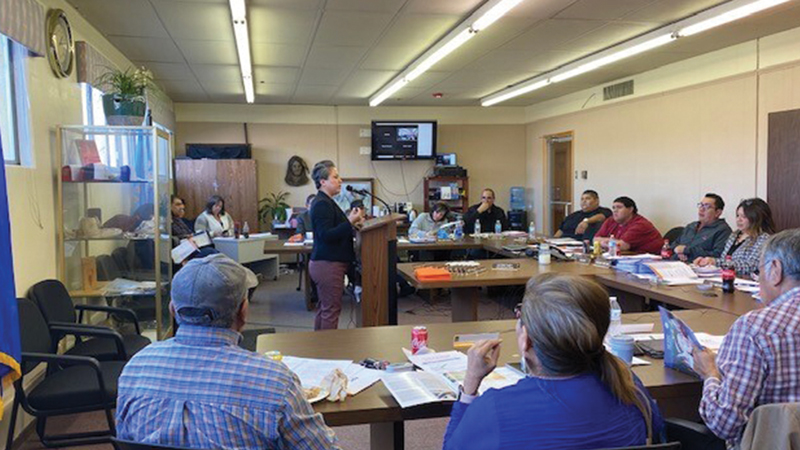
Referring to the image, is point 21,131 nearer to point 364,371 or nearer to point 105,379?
point 105,379

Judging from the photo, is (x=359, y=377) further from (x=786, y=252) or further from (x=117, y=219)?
(x=117, y=219)

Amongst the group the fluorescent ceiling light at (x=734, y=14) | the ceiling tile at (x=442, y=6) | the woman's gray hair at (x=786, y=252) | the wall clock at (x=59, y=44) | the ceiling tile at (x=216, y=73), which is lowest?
the woman's gray hair at (x=786, y=252)

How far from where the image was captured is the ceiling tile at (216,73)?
6.76 m

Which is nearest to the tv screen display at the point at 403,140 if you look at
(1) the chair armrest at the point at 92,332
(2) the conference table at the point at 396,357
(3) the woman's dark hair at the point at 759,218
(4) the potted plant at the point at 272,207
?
(4) the potted plant at the point at 272,207

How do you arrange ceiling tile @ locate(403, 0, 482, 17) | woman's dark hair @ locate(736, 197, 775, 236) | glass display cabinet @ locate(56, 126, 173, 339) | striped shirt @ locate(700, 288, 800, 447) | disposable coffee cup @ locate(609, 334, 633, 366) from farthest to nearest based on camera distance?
1. ceiling tile @ locate(403, 0, 482, 17)
2. woman's dark hair @ locate(736, 197, 775, 236)
3. glass display cabinet @ locate(56, 126, 173, 339)
4. disposable coffee cup @ locate(609, 334, 633, 366)
5. striped shirt @ locate(700, 288, 800, 447)

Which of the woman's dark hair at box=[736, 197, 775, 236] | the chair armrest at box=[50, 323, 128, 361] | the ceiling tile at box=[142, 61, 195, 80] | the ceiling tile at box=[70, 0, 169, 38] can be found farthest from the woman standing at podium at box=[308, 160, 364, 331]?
the ceiling tile at box=[142, 61, 195, 80]

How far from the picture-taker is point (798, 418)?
143cm

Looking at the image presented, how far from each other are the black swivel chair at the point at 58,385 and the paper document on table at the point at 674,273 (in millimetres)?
3385

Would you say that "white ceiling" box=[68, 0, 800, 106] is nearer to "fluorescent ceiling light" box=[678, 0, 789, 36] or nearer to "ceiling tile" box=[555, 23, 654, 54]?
"ceiling tile" box=[555, 23, 654, 54]

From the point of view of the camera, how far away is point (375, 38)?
5.54 m

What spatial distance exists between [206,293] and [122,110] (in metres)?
3.42

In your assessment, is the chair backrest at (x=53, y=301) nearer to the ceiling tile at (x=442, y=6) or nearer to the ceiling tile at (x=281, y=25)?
the ceiling tile at (x=281, y=25)

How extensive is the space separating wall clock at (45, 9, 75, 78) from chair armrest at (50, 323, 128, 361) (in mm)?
1843

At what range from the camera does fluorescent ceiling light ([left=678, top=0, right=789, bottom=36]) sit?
4.22 m
